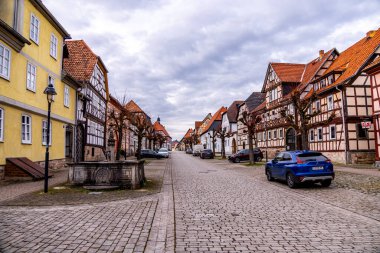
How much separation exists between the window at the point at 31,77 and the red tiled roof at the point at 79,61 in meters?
9.81

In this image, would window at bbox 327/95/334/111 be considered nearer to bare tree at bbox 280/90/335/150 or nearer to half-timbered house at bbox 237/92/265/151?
bare tree at bbox 280/90/335/150

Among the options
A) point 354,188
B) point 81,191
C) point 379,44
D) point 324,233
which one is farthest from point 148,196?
point 379,44

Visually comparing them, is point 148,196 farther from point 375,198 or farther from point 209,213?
point 375,198

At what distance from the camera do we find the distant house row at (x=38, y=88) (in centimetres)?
1568

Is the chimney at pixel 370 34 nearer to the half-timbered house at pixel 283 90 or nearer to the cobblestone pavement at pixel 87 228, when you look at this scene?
the half-timbered house at pixel 283 90

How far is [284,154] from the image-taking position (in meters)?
14.7

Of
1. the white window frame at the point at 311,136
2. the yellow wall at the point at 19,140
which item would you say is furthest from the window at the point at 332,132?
the yellow wall at the point at 19,140

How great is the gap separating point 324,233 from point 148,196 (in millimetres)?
6225

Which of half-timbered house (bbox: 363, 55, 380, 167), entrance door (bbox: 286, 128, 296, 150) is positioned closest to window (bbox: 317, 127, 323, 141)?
entrance door (bbox: 286, 128, 296, 150)

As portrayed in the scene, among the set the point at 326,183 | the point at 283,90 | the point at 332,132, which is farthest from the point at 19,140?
the point at 283,90

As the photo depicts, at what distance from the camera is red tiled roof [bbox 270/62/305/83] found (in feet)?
132

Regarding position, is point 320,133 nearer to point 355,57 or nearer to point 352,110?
point 352,110

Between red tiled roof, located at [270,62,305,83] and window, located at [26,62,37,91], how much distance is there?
29712 mm

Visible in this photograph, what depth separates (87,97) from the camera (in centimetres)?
2964
